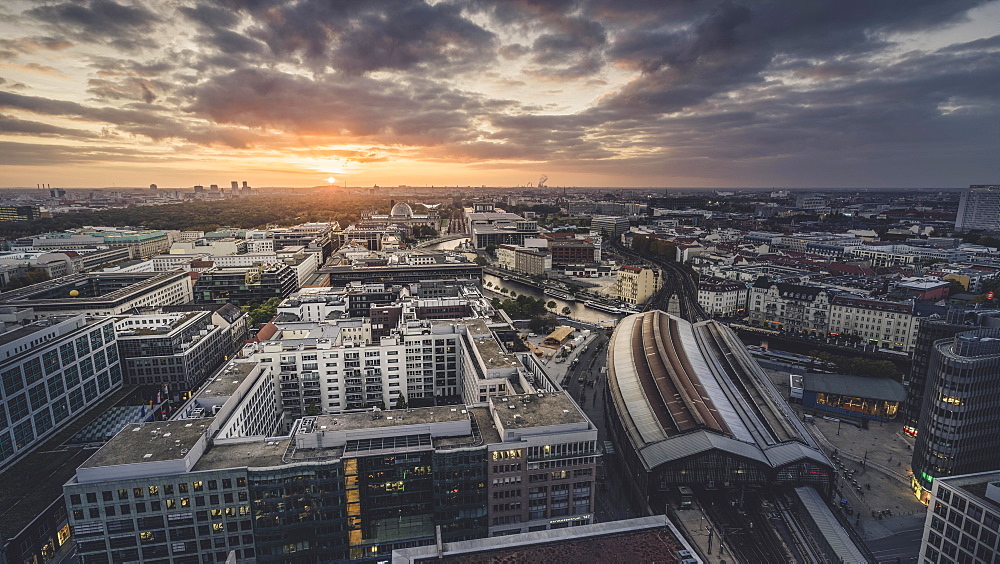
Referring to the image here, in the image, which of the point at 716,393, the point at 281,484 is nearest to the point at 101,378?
the point at 281,484

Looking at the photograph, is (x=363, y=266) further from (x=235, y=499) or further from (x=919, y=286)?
(x=919, y=286)

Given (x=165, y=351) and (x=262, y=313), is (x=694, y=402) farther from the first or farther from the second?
(x=262, y=313)

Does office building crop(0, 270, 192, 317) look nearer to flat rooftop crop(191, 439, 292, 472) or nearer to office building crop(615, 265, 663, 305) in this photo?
flat rooftop crop(191, 439, 292, 472)

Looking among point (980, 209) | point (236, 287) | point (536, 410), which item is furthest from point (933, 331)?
point (980, 209)

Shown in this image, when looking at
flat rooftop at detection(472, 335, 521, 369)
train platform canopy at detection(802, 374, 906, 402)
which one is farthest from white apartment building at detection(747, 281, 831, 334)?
flat rooftop at detection(472, 335, 521, 369)

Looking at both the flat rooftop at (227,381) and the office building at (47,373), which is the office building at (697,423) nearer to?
the flat rooftop at (227,381)

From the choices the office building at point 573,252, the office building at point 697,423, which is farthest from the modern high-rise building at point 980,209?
the office building at point 697,423
